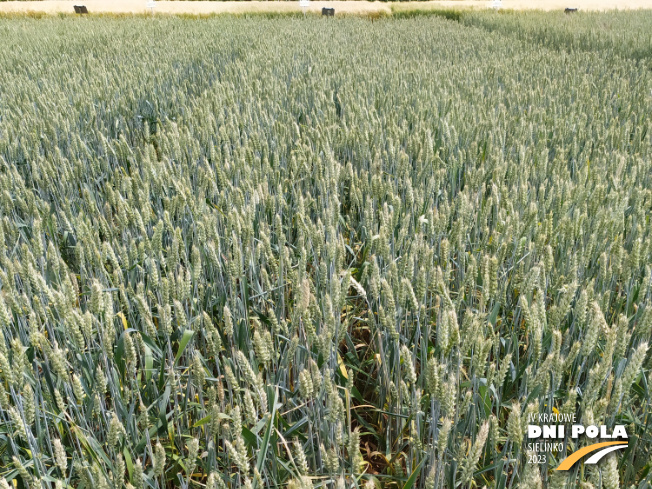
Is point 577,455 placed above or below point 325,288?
below

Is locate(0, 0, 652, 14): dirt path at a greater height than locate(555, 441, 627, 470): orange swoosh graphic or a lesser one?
greater

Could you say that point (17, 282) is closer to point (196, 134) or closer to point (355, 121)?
point (196, 134)

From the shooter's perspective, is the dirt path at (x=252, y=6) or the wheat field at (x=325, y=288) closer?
the wheat field at (x=325, y=288)

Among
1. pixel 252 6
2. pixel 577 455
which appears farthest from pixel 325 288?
pixel 252 6

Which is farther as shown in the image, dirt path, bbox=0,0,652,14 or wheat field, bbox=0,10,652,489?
dirt path, bbox=0,0,652,14

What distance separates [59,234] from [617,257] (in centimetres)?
195

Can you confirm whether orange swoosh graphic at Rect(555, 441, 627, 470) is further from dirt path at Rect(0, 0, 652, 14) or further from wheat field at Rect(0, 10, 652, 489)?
dirt path at Rect(0, 0, 652, 14)

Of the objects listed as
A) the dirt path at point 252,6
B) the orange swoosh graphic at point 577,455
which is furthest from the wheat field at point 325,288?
the dirt path at point 252,6

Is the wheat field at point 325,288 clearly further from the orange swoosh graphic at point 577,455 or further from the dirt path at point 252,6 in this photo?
the dirt path at point 252,6

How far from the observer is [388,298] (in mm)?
990

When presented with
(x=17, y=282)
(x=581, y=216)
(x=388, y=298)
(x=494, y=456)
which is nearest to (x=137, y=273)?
(x=17, y=282)

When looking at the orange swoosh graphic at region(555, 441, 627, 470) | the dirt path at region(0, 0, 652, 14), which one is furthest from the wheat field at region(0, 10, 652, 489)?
the dirt path at region(0, 0, 652, 14)

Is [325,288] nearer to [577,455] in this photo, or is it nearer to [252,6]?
[577,455]

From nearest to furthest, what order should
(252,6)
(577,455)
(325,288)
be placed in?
(577,455) < (325,288) < (252,6)
